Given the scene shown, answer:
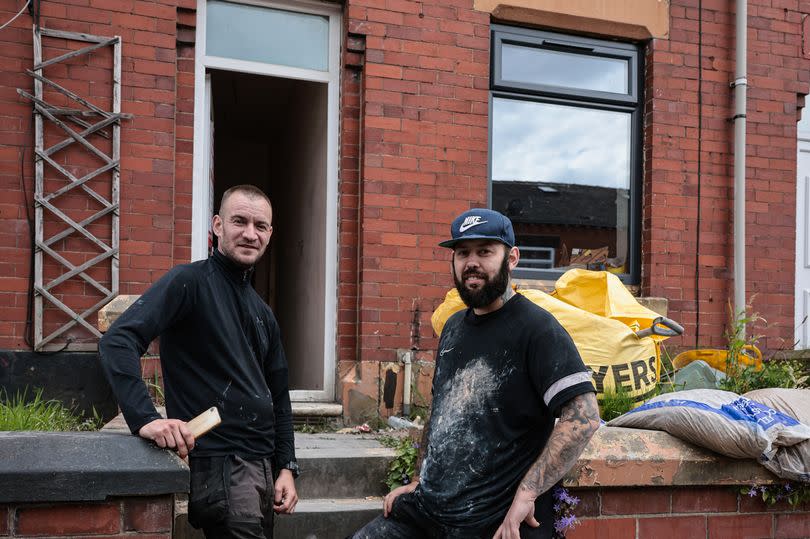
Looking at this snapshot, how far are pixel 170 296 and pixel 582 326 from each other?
2.85 m

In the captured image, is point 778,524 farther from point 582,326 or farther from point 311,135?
point 311,135

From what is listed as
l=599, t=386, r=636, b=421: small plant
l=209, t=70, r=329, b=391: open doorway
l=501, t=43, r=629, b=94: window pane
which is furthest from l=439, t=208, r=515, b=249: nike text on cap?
l=501, t=43, r=629, b=94: window pane

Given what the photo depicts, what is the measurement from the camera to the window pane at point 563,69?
22.3ft

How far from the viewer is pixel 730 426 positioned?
3.40m

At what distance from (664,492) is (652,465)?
0.16m

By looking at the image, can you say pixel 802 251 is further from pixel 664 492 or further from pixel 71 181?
pixel 71 181

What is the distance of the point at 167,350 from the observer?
3.00 meters

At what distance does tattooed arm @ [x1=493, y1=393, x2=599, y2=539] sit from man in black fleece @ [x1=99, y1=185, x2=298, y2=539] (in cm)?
95

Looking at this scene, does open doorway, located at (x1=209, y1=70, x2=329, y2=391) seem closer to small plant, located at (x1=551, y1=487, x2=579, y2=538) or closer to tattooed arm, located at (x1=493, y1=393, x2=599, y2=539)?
small plant, located at (x1=551, y1=487, x2=579, y2=538)

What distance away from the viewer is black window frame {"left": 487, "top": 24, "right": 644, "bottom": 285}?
673 centimetres

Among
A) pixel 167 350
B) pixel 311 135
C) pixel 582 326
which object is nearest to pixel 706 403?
pixel 582 326

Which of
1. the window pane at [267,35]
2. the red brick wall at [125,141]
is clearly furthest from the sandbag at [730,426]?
the window pane at [267,35]

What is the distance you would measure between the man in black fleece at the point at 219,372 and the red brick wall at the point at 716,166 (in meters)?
4.62

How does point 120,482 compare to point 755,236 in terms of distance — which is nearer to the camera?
point 120,482
